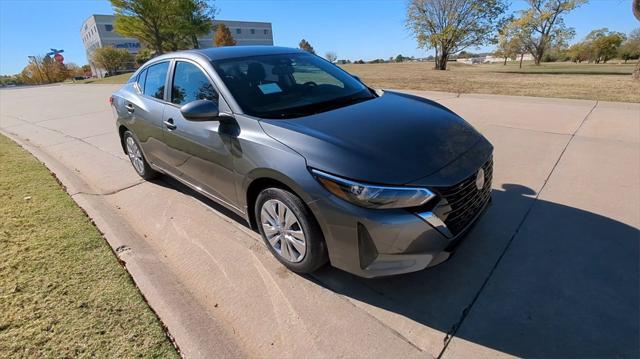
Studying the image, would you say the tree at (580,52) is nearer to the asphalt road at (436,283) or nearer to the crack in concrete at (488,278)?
the asphalt road at (436,283)

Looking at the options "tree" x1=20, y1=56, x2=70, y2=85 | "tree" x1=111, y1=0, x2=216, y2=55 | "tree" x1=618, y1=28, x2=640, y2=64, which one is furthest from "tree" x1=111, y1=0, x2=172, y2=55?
"tree" x1=618, y1=28, x2=640, y2=64

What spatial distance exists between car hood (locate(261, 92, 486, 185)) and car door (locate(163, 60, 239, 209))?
0.47m

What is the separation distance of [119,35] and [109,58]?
4.29m

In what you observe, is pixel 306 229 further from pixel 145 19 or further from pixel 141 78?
pixel 145 19

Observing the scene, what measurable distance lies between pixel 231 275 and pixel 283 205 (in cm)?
76

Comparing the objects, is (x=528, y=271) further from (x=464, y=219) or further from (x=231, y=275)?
(x=231, y=275)

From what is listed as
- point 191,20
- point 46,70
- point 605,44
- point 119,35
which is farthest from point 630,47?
point 46,70

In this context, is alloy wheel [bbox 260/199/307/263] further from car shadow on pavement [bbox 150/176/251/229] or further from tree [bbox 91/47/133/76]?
tree [bbox 91/47/133/76]

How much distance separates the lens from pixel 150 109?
3.82 m

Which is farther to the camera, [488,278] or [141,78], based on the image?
[141,78]

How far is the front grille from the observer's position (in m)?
2.09

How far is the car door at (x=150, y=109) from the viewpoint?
3699 mm

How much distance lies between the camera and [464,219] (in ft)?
7.52

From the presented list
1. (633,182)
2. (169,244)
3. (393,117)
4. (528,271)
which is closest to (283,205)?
(393,117)
